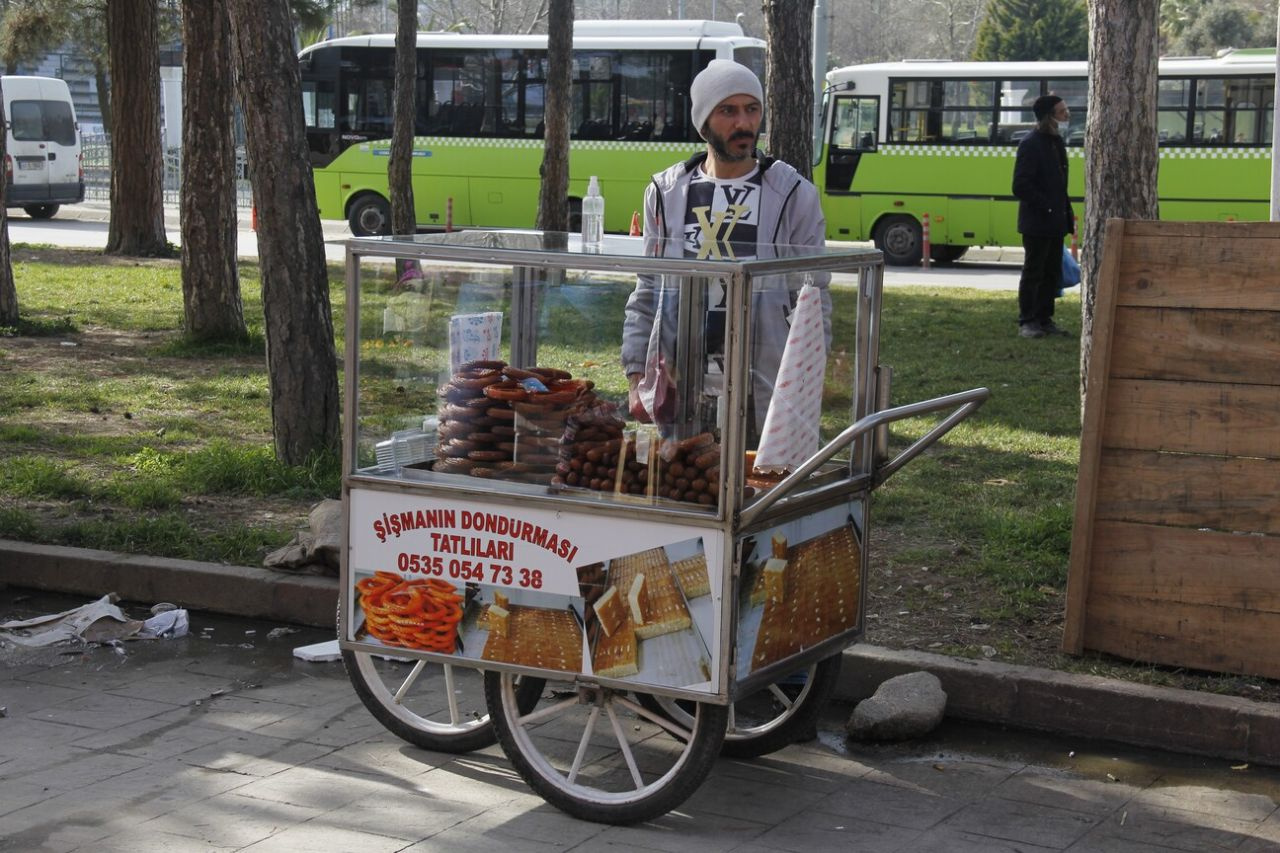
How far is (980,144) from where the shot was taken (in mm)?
23594

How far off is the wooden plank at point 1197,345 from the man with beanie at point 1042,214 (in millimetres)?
7887

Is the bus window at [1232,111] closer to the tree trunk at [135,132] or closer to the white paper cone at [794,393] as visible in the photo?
the tree trunk at [135,132]

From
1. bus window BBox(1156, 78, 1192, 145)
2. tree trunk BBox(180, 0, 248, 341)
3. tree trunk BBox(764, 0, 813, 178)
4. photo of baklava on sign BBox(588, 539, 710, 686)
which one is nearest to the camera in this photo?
photo of baklava on sign BBox(588, 539, 710, 686)

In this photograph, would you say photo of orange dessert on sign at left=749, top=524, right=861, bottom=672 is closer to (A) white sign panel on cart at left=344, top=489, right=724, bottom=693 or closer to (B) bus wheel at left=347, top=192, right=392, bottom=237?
(A) white sign panel on cart at left=344, top=489, right=724, bottom=693

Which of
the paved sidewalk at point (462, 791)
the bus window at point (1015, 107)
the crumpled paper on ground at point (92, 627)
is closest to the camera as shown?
the paved sidewalk at point (462, 791)

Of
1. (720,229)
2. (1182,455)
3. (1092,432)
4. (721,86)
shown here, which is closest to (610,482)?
(720,229)

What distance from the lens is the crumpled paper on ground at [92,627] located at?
588 cm

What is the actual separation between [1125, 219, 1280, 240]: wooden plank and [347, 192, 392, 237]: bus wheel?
21.9m

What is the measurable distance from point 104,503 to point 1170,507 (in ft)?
15.6

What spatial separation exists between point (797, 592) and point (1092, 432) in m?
1.55

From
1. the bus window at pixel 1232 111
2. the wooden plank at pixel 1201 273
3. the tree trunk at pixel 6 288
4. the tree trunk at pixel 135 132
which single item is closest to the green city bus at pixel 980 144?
the bus window at pixel 1232 111

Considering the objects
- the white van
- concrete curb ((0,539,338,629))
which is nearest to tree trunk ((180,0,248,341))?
concrete curb ((0,539,338,629))

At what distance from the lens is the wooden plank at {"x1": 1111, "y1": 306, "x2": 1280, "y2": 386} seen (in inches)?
202

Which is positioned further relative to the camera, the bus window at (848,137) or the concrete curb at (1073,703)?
the bus window at (848,137)
